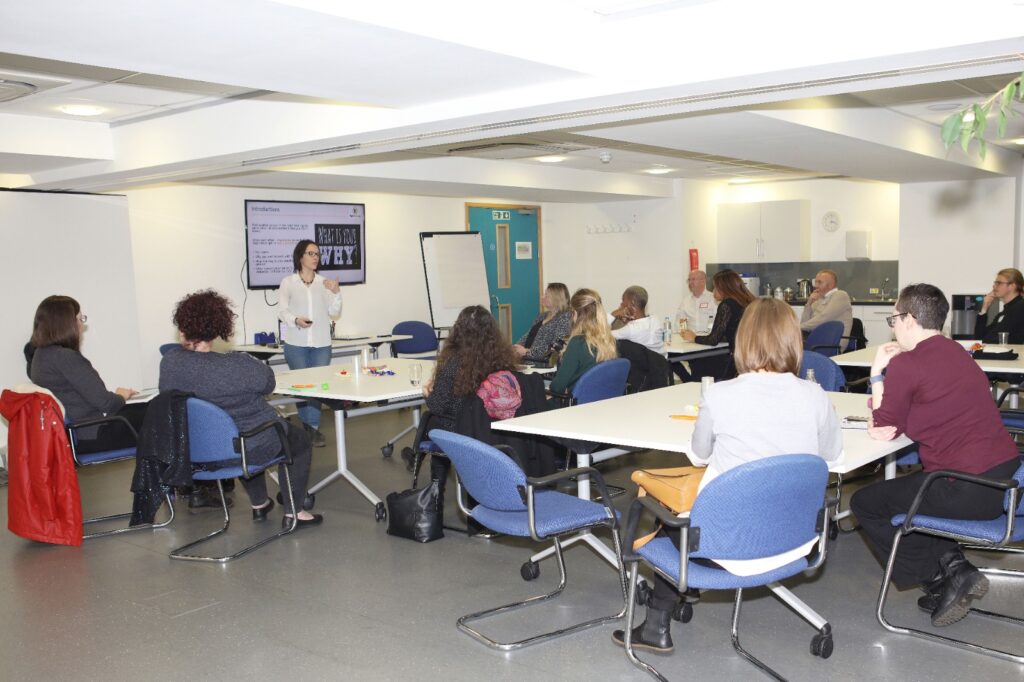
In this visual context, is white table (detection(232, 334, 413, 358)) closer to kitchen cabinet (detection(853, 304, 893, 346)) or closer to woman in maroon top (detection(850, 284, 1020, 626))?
woman in maroon top (detection(850, 284, 1020, 626))

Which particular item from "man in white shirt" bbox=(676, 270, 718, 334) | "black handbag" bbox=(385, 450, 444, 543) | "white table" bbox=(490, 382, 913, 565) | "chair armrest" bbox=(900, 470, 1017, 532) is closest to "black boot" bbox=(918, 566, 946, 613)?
"chair armrest" bbox=(900, 470, 1017, 532)

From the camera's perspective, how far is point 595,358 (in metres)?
5.56

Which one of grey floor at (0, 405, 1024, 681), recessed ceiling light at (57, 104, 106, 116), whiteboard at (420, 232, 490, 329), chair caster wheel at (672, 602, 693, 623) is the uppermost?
recessed ceiling light at (57, 104, 106, 116)

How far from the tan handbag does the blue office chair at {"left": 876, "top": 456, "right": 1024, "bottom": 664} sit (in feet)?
2.56

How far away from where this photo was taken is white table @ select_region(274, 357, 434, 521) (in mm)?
5113

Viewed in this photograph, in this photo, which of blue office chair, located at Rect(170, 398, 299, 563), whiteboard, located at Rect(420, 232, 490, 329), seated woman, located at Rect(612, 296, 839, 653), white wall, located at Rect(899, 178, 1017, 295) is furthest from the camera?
whiteboard, located at Rect(420, 232, 490, 329)

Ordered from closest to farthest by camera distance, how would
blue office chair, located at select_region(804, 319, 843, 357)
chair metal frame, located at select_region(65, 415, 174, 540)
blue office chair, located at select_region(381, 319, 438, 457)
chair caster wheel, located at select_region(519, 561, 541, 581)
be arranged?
chair caster wheel, located at select_region(519, 561, 541, 581), chair metal frame, located at select_region(65, 415, 174, 540), blue office chair, located at select_region(804, 319, 843, 357), blue office chair, located at select_region(381, 319, 438, 457)

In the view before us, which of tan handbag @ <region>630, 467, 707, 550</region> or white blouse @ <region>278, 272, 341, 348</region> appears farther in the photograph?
white blouse @ <region>278, 272, 341, 348</region>

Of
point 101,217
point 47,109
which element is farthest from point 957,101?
point 101,217

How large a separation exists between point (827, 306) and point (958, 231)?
189 cm

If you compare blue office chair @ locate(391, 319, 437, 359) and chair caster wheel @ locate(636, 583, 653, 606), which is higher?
blue office chair @ locate(391, 319, 437, 359)

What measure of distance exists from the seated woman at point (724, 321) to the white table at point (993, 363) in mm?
1057

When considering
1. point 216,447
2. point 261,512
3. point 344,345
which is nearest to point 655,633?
point 216,447

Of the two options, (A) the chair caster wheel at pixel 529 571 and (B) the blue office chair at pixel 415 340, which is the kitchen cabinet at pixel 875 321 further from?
(A) the chair caster wheel at pixel 529 571
